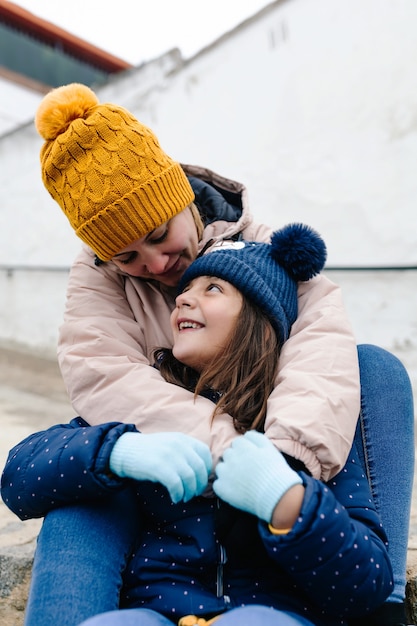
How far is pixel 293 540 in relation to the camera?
0.84 meters

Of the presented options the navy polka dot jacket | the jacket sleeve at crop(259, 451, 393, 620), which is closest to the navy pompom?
the navy polka dot jacket

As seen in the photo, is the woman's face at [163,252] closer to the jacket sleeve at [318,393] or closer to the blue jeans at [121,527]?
the jacket sleeve at [318,393]

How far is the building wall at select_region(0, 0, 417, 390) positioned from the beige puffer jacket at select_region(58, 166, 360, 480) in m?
1.94

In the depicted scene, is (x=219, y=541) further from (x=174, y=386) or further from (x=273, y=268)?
(x=273, y=268)

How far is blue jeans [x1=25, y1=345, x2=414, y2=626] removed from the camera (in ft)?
3.10

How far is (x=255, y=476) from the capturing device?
0.90 meters

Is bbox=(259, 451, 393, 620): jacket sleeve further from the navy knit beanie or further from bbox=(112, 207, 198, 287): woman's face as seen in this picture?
bbox=(112, 207, 198, 287): woman's face

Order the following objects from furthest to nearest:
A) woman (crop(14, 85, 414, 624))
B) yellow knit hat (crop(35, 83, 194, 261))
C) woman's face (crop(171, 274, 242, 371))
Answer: yellow knit hat (crop(35, 83, 194, 261)) < woman's face (crop(171, 274, 242, 371)) < woman (crop(14, 85, 414, 624))

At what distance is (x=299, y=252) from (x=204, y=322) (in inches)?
10.8

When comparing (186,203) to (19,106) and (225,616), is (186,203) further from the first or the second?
(19,106)

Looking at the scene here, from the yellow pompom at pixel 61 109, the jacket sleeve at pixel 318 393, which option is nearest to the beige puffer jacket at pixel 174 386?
the jacket sleeve at pixel 318 393

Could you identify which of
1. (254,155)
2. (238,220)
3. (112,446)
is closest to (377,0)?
(254,155)

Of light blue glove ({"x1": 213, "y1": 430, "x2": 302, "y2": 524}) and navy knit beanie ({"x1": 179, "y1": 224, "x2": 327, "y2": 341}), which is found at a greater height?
navy knit beanie ({"x1": 179, "y1": 224, "x2": 327, "y2": 341})

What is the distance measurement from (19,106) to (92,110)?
21.7 feet
